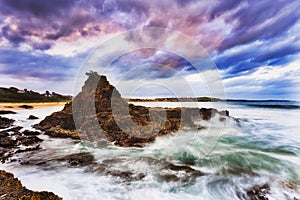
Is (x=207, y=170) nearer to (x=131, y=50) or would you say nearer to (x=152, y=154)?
(x=152, y=154)

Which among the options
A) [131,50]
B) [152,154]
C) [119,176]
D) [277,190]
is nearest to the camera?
[277,190]

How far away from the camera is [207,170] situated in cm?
455

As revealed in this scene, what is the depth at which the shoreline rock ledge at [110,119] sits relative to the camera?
23.8 ft

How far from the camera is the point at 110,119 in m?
7.97

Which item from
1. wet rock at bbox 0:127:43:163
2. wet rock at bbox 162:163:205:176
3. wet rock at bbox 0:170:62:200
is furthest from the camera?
wet rock at bbox 0:127:43:163

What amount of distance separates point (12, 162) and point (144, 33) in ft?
20.0

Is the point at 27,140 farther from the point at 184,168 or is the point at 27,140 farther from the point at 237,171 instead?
the point at 237,171

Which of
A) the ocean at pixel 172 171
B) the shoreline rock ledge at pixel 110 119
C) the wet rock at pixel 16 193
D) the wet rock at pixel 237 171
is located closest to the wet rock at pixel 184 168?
the ocean at pixel 172 171

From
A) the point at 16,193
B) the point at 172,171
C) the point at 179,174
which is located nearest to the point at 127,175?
the point at 172,171

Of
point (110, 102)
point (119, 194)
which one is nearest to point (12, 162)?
point (119, 194)

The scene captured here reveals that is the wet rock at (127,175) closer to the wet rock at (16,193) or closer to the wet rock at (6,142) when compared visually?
the wet rock at (16,193)

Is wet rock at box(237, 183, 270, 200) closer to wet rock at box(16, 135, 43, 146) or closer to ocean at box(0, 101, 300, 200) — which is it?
ocean at box(0, 101, 300, 200)

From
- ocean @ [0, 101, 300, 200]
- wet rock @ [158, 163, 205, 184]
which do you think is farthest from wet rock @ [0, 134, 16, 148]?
wet rock @ [158, 163, 205, 184]

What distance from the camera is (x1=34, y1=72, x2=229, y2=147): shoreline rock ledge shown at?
726cm
